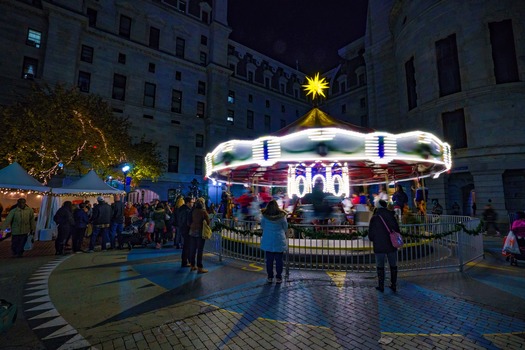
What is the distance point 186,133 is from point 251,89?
1255cm

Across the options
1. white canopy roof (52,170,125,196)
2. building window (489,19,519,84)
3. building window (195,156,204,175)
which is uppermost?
building window (489,19,519,84)

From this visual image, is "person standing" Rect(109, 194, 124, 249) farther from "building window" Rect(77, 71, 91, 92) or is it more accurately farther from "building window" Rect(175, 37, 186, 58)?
"building window" Rect(175, 37, 186, 58)

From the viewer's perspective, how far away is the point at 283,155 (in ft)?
25.7

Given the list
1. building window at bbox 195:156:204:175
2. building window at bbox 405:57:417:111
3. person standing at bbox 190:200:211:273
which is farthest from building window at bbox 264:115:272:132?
person standing at bbox 190:200:211:273

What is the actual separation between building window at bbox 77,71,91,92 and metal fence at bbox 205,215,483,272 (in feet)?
82.2

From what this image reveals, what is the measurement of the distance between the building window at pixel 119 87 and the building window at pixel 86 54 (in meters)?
2.47

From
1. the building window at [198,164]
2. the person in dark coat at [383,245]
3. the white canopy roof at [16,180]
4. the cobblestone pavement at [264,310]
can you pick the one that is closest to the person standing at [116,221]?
the cobblestone pavement at [264,310]

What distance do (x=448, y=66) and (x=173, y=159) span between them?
91.1 feet

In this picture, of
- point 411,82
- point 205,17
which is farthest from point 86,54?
point 411,82

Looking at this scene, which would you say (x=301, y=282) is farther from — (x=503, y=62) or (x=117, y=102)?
(x=117, y=102)

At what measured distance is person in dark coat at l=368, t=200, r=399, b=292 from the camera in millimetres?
5391

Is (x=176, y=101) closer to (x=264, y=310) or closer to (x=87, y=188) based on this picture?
(x=87, y=188)

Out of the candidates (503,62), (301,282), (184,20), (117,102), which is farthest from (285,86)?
(301,282)

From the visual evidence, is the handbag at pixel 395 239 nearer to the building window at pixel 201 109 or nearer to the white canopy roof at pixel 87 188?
the white canopy roof at pixel 87 188
